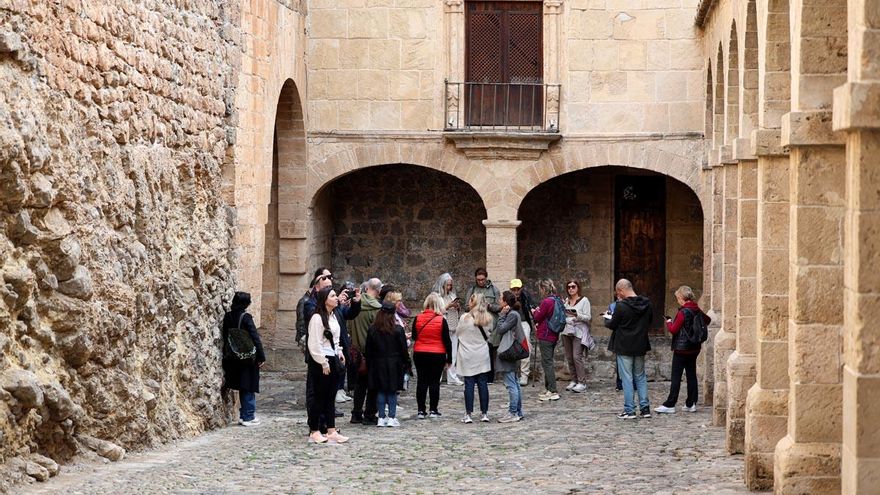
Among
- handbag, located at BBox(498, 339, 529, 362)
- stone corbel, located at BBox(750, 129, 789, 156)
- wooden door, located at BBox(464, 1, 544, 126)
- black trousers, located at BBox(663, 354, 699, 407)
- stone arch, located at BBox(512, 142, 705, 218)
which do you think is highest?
wooden door, located at BBox(464, 1, 544, 126)

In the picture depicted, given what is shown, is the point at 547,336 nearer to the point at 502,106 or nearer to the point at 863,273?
the point at 502,106

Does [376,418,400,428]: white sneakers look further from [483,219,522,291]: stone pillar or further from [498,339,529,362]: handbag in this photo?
[483,219,522,291]: stone pillar

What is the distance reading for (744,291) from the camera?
36.3ft

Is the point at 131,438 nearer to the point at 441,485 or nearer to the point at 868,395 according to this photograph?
the point at 441,485

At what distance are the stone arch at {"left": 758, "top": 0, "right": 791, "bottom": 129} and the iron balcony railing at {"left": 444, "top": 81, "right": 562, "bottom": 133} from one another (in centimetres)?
885

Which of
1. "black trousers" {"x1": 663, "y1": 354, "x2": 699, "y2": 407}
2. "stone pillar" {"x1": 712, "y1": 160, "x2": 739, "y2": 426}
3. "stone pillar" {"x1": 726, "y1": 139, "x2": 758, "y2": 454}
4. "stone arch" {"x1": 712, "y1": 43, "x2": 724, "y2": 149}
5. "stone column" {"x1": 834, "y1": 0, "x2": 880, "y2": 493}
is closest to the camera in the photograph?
"stone column" {"x1": 834, "y1": 0, "x2": 880, "y2": 493}

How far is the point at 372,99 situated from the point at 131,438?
909 cm

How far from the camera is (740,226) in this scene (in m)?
11.1

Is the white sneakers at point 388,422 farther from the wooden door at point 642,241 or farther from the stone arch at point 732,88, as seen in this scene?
the wooden door at point 642,241

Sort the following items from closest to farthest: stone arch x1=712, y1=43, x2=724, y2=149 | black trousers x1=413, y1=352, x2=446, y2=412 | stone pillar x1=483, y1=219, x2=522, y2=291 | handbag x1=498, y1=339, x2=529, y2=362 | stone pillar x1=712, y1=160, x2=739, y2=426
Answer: stone pillar x1=712, y1=160, x2=739, y2=426
handbag x1=498, y1=339, x2=529, y2=362
black trousers x1=413, y1=352, x2=446, y2=412
stone arch x1=712, y1=43, x2=724, y2=149
stone pillar x1=483, y1=219, x2=522, y2=291

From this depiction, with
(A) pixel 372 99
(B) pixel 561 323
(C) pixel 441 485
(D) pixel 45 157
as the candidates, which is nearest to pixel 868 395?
(C) pixel 441 485

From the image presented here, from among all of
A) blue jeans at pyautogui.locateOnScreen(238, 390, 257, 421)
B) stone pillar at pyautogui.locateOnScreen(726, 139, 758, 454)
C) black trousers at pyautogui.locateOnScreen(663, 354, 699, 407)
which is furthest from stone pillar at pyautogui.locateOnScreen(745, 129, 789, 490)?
blue jeans at pyautogui.locateOnScreen(238, 390, 257, 421)

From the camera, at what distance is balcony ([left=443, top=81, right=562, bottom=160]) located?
18562 mm

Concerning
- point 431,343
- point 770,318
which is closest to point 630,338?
point 431,343
